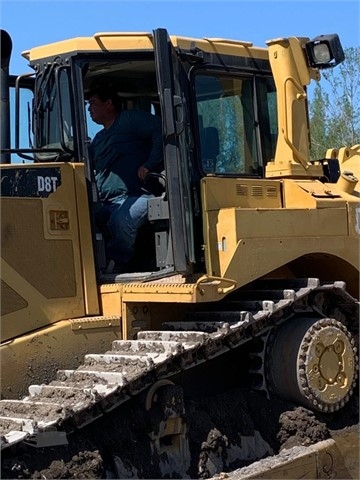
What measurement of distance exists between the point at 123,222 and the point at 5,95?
4.36 feet

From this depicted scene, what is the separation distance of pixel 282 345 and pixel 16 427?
82.4 inches

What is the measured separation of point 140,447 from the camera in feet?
18.9

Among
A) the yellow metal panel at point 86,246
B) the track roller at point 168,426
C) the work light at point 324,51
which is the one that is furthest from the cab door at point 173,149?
the work light at point 324,51

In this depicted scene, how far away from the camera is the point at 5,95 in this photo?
6.77 metres

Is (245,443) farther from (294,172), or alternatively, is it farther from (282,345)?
(294,172)

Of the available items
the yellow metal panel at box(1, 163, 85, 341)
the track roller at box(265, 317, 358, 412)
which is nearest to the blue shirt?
Answer: the yellow metal panel at box(1, 163, 85, 341)

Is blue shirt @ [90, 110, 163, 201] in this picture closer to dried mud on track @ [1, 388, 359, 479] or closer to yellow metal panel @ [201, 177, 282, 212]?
yellow metal panel @ [201, 177, 282, 212]

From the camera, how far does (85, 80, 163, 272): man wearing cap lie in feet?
21.0

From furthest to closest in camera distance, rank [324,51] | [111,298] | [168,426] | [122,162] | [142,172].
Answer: [324,51] < [122,162] < [142,172] < [111,298] < [168,426]

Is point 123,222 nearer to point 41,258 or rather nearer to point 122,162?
point 122,162

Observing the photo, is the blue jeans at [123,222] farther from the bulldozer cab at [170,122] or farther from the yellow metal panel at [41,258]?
the yellow metal panel at [41,258]

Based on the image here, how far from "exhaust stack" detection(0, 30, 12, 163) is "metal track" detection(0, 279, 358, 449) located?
1.73 m

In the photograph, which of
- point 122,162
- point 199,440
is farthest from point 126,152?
point 199,440

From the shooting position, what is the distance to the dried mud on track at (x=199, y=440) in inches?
208
